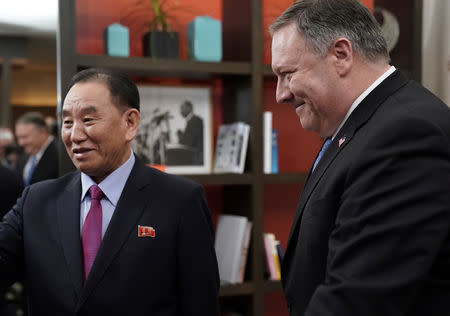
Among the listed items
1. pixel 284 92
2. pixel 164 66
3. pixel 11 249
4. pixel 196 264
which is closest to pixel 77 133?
pixel 11 249

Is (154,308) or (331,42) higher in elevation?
(331,42)

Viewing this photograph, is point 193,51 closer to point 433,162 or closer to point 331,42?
point 331,42

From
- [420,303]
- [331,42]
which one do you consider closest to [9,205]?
[331,42]

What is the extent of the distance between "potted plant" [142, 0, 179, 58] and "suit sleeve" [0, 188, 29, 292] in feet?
4.55

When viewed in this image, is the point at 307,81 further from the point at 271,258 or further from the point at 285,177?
the point at 271,258

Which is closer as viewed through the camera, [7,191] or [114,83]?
[114,83]

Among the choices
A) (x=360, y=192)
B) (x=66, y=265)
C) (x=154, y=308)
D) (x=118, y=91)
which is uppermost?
(x=118, y=91)

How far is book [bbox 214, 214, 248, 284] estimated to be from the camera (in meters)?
3.01

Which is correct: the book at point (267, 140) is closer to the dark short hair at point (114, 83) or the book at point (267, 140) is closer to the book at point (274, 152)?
the book at point (274, 152)

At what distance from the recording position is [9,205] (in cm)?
232

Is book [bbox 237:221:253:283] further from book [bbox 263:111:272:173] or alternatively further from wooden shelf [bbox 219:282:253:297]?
book [bbox 263:111:272:173]

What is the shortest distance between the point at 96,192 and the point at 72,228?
14cm

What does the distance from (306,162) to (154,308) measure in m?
2.01

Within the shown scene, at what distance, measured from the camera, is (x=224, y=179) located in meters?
3.01
